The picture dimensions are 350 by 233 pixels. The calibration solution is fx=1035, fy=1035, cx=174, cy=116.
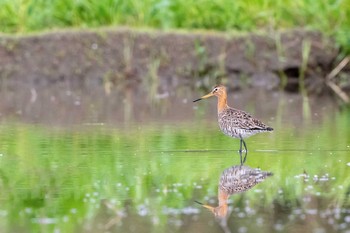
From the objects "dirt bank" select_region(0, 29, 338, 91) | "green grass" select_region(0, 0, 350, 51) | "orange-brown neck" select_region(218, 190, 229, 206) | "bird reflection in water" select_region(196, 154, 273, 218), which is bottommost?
"orange-brown neck" select_region(218, 190, 229, 206)

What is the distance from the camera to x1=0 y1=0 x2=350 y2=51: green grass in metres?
16.1

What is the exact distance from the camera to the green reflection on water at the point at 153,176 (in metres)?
6.03

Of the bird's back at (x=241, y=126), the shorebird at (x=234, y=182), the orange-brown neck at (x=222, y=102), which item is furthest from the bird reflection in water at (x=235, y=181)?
the orange-brown neck at (x=222, y=102)

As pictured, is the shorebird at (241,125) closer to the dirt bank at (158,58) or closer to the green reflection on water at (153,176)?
the green reflection on water at (153,176)

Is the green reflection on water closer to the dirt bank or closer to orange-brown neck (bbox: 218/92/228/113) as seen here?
orange-brown neck (bbox: 218/92/228/113)

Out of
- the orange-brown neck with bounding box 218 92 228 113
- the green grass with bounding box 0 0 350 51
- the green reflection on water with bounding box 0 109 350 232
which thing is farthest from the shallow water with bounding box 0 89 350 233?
the green grass with bounding box 0 0 350 51

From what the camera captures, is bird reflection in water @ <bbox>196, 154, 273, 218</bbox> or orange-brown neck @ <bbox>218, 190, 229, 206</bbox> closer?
bird reflection in water @ <bbox>196, 154, 273, 218</bbox>

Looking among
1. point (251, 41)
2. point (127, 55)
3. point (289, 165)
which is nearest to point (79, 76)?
point (127, 55)

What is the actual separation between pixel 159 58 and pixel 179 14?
2.84 feet

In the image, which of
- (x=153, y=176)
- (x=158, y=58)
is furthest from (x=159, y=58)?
(x=153, y=176)

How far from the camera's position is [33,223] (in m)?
5.93

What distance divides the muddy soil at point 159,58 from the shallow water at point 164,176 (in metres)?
4.50

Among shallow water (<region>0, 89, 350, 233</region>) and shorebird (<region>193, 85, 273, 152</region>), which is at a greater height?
Result: shorebird (<region>193, 85, 273, 152</region>)

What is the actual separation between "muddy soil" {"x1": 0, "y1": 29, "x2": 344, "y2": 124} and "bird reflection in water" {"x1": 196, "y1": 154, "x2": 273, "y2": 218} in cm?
792
